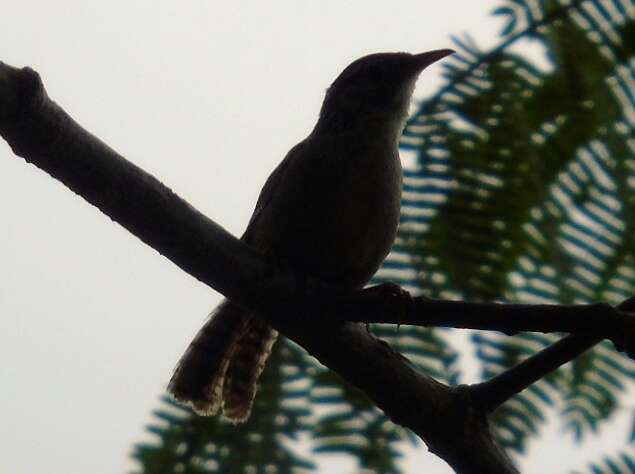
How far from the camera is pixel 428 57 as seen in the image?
441cm

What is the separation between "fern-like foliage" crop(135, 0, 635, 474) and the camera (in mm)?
3119

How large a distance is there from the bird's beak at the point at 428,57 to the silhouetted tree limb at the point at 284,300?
1788mm

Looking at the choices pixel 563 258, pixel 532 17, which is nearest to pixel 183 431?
pixel 563 258

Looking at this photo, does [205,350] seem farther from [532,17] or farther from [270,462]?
[532,17]

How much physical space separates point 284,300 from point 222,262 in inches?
10.1

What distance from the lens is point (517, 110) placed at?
11.1 feet

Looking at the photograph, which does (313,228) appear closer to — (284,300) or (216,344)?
(216,344)

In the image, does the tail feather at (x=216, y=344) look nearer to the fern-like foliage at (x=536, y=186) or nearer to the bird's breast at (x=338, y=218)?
the bird's breast at (x=338, y=218)

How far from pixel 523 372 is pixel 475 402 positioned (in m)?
0.20

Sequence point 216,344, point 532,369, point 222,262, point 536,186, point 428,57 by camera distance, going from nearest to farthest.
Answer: point 222,262, point 532,369, point 536,186, point 216,344, point 428,57

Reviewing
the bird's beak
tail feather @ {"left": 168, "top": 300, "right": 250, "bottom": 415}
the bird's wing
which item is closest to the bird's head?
the bird's beak

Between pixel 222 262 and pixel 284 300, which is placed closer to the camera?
pixel 222 262

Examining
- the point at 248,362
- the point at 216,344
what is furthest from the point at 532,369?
the point at 216,344

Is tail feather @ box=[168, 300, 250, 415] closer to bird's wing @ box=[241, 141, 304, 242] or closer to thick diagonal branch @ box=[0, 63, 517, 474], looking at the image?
bird's wing @ box=[241, 141, 304, 242]
